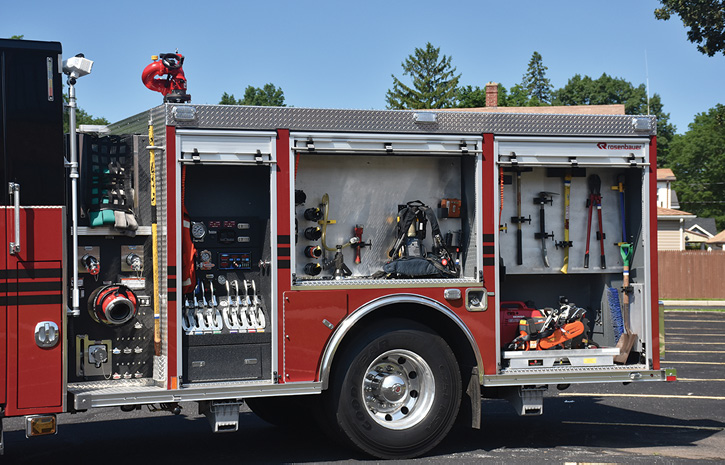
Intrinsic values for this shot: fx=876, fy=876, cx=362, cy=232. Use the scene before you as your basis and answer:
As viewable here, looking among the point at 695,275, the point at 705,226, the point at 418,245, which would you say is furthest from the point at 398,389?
the point at 705,226

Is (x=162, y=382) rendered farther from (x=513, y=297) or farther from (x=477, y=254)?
(x=513, y=297)

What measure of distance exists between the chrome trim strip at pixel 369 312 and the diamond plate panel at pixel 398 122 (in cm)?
144

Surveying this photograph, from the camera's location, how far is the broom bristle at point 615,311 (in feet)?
27.6

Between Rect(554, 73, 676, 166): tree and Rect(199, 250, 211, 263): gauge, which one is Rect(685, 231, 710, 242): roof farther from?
Rect(199, 250, 211, 263): gauge

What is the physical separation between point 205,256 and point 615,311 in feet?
13.1

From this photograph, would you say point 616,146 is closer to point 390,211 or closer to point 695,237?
point 390,211

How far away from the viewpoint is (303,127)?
23.8 ft

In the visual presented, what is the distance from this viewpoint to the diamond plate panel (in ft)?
23.0

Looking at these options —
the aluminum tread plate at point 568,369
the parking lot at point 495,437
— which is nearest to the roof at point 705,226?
the parking lot at point 495,437

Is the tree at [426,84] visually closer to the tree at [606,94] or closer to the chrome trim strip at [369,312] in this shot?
the tree at [606,94]

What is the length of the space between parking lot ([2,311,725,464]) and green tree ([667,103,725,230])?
61.4 metres

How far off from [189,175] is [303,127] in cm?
106

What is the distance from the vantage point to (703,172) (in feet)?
231

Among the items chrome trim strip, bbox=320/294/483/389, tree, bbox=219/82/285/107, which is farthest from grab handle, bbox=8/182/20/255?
tree, bbox=219/82/285/107
